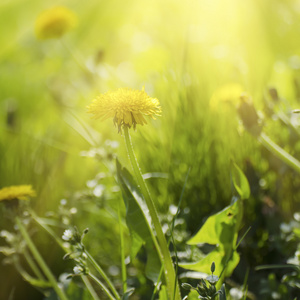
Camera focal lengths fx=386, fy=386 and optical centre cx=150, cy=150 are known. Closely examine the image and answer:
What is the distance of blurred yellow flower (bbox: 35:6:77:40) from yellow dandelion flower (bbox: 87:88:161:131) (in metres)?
0.95

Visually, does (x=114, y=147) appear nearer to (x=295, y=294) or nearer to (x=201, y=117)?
(x=201, y=117)

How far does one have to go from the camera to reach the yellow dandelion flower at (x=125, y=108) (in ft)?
1.75

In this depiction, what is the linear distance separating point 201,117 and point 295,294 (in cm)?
53

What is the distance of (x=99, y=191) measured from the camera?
87 cm

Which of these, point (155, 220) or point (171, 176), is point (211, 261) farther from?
point (171, 176)

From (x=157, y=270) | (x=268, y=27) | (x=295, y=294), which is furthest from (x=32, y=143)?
(x=268, y=27)

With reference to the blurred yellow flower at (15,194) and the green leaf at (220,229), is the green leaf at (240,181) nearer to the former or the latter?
the green leaf at (220,229)

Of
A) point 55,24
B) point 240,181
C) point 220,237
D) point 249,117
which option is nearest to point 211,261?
point 220,237

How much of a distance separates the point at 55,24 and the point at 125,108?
3.29 ft

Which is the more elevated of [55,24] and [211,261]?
[55,24]

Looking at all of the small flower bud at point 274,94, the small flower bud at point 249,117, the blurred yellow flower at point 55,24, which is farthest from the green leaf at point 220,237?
the blurred yellow flower at point 55,24

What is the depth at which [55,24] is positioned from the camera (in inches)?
55.2

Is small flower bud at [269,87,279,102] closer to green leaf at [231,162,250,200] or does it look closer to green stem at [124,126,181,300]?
green leaf at [231,162,250,200]

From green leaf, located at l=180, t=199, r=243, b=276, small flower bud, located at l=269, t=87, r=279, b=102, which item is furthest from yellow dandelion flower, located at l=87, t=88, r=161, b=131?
small flower bud, located at l=269, t=87, r=279, b=102
